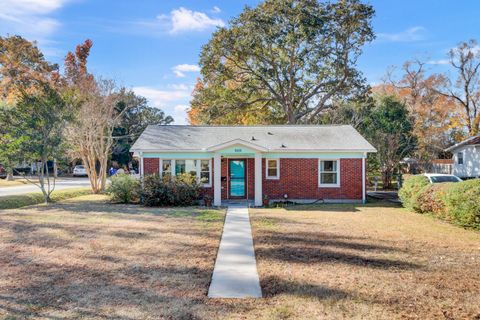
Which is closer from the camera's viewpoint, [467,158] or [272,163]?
[272,163]

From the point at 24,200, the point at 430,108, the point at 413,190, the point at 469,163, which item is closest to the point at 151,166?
the point at 24,200

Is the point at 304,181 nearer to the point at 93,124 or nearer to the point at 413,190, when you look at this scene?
the point at 413,190

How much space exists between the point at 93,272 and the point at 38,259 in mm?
1769

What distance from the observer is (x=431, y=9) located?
18.4 m

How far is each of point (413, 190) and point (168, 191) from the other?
10.6 meters

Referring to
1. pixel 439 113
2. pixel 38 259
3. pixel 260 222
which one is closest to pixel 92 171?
pixel 260 222

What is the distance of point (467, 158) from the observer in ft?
99.3

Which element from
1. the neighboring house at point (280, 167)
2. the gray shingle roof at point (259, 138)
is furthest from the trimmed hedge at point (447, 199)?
the gray shingle roof at point (259, 138)

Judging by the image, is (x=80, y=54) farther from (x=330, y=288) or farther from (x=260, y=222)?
(x=330, y=288)

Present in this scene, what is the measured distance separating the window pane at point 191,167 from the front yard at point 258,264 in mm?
6093

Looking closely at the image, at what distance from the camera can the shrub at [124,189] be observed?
17.9m

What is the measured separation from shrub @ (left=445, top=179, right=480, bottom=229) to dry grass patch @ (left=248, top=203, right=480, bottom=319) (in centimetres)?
37

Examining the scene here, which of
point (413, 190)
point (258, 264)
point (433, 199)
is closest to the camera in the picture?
point (258, 264)

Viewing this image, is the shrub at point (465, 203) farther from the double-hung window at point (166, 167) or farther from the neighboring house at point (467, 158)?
the neighboring house at point (467, 158)
